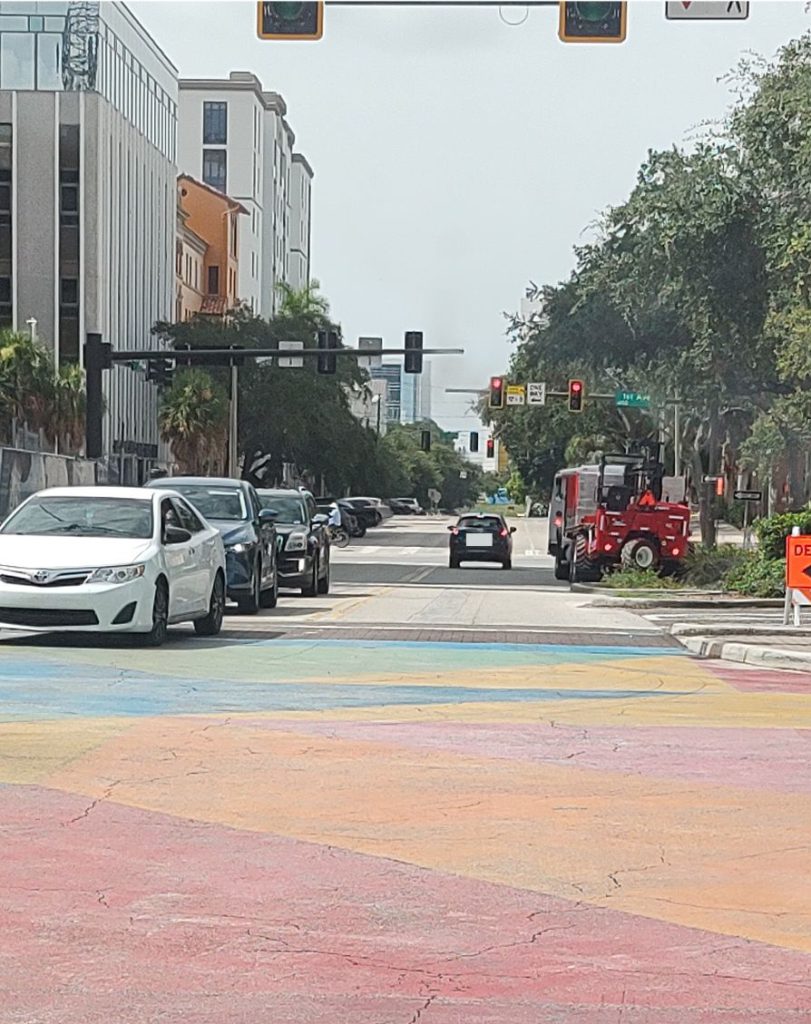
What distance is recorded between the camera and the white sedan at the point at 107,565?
16.9 metres

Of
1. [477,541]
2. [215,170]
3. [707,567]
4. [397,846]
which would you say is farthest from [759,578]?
[215,170]

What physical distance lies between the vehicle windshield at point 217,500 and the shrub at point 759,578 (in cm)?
952

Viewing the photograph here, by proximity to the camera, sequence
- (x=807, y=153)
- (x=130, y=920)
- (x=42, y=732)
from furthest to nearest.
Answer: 1. (x=807, y=153)
2. (x=42, y=732)
3. (x=130, y=920)

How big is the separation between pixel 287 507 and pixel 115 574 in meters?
13.0

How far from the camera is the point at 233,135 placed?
5221 inches

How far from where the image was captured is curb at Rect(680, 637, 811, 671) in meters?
17.9

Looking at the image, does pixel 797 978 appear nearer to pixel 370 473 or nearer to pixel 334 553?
pixel 334 553

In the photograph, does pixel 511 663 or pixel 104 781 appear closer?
pixel 104 781

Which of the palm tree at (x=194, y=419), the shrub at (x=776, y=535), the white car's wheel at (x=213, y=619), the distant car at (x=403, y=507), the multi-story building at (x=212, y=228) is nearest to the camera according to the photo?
the white car's wheel at (x=213, y=619)

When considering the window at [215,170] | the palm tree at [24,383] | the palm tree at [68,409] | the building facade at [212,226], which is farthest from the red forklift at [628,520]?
the window at [215,170]

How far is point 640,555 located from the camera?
3750 centimetres

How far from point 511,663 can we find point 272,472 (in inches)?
2955

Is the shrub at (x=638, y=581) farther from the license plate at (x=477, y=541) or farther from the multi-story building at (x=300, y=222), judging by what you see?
the multi-story building at (x=300, y=222)

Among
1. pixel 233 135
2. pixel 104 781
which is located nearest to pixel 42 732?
pixel 104 781
